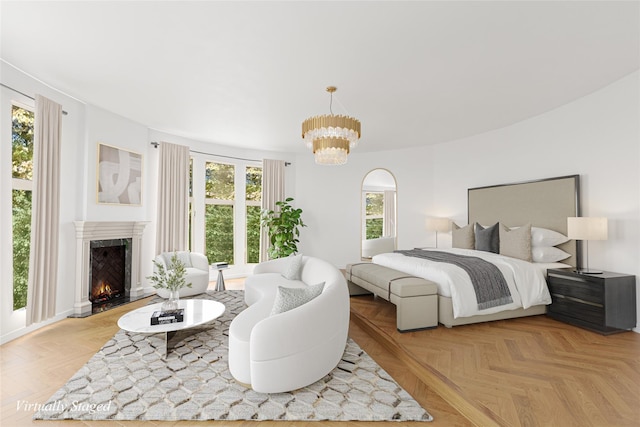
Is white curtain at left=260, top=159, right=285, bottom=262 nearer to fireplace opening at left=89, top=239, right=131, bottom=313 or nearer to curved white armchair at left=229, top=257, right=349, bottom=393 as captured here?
fireplace opening at left=89, top=239, right=131, bottom=313

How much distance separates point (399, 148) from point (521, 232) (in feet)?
10.4

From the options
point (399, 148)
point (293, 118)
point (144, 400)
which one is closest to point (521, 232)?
point (399, 148)

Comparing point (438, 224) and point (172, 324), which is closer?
point (172, 324)

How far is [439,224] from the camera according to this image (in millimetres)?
5789

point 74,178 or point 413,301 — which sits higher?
point 74,178

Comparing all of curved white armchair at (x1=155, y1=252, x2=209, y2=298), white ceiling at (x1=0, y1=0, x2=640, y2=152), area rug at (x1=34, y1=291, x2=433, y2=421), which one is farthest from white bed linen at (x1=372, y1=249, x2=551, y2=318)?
curved white armchair at (x1=155, y1=252, x2=209, y2=298)

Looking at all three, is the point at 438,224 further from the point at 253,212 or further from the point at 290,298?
the point at 290,298

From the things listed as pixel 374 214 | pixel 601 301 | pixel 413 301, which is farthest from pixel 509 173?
pixel 413 301

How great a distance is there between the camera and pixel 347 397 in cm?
210

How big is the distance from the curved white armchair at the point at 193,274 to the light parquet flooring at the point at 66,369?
3.00 feet

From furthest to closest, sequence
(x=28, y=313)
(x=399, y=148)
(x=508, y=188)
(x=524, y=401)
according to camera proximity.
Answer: (x=399, y=148) < (x=508, y=188) < (x=28, y=313) < (x=524, y=401)

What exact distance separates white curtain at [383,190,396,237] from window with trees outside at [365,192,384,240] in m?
0.09

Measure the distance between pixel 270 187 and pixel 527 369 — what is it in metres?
5.30

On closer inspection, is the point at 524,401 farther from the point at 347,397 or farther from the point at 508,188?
the point at 508,188
